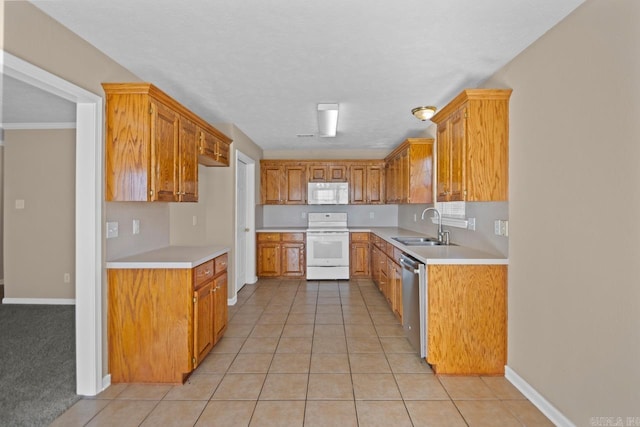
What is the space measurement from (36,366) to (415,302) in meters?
3.08

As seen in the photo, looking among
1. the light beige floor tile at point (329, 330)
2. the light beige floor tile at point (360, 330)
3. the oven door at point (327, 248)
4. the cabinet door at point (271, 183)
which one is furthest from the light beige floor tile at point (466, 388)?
the cabinet door at point (271, 183)

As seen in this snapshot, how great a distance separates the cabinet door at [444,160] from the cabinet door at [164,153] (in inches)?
91.8

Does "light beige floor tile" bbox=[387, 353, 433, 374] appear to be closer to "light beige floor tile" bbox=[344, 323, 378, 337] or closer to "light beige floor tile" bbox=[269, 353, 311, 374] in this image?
"light beige floor tile" bbox=[344, 323, 378, 337]

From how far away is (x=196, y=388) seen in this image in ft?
8.09

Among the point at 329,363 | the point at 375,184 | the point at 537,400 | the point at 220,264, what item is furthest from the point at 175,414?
the point at 375,184

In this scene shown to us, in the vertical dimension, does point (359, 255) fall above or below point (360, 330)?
above

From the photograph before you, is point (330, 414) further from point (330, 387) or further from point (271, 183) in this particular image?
point (271, 183)

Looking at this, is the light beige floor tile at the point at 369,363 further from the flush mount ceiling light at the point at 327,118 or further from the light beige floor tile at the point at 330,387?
the flush mount ceiling light at the point at 327,118

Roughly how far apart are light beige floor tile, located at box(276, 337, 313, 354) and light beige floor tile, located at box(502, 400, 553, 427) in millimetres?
1579

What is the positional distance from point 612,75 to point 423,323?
77.9 inches

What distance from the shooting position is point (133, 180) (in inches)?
97.6

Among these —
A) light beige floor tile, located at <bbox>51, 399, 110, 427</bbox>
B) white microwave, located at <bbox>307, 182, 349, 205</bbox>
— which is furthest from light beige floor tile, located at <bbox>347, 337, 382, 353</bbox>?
white microwave, located at <bbox>307, 182, 349, 205</bbox>

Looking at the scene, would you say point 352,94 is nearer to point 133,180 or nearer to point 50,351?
point 133,180

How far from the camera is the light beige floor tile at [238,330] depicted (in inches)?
137
